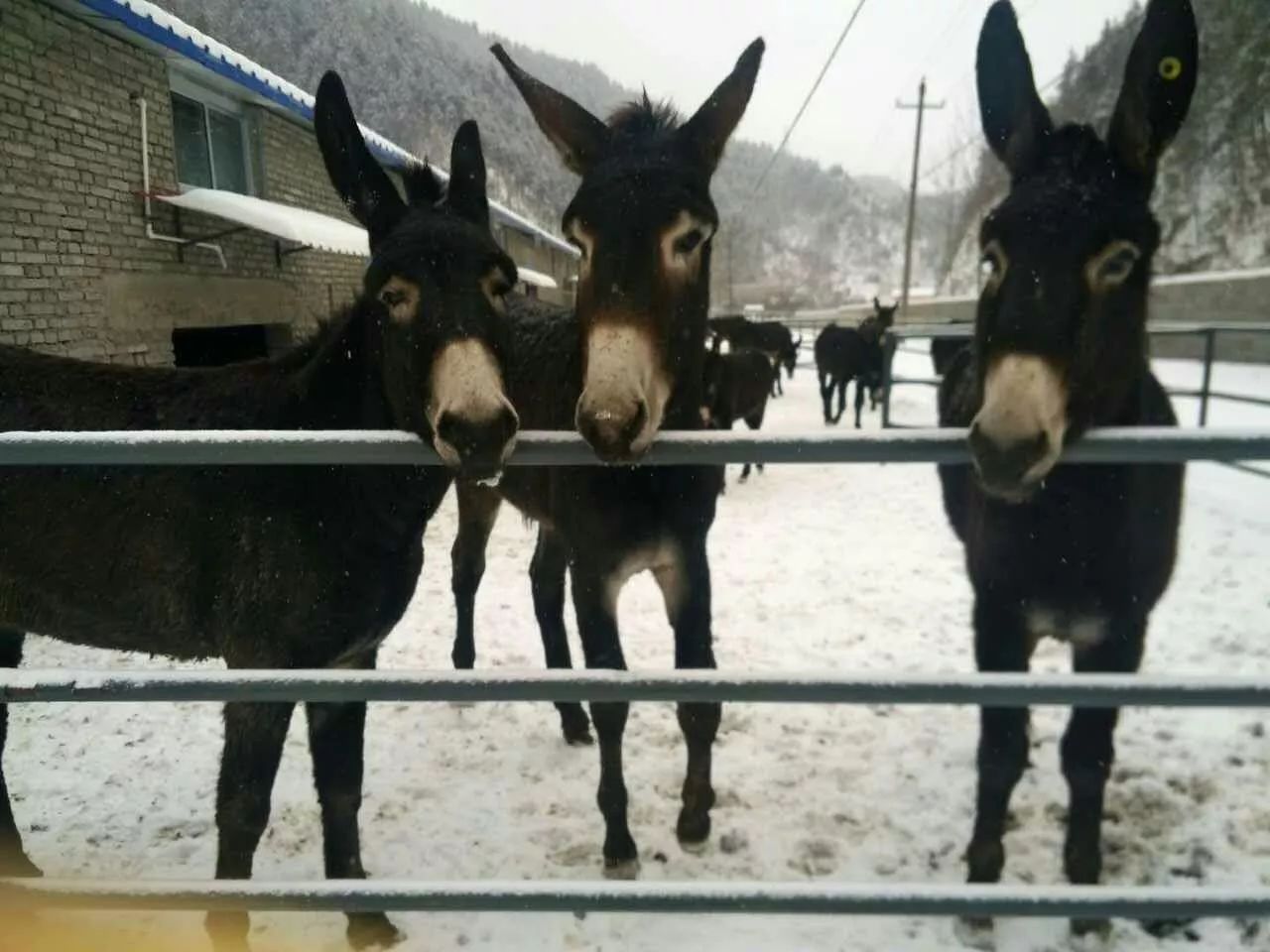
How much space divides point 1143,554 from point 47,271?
27.9 feet

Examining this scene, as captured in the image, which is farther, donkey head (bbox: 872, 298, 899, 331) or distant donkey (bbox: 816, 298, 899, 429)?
donkey head (bbox: 872, 298, 899, 331)

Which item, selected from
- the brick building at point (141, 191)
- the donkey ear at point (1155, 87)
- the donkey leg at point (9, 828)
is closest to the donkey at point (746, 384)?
the brick building at point (141, 191)

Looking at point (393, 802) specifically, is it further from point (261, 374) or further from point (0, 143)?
point (0, 143)

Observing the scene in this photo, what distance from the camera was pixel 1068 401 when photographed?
5.56 ft

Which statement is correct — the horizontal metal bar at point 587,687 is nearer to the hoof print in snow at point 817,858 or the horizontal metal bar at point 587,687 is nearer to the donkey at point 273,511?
the donkey at point 273,511

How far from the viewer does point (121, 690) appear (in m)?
1.54

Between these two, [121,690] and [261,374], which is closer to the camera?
[121,690]

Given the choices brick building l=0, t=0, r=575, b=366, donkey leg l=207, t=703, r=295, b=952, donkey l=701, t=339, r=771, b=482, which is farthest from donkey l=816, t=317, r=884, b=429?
donkey leg l=207, t=703, r=295, b=952

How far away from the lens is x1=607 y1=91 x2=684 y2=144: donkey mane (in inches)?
96.3

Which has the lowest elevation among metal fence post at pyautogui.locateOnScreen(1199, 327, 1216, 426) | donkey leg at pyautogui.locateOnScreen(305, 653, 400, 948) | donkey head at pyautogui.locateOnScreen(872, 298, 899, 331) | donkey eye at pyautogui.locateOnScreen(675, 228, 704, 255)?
donkey leg at pyautogui.locateOnScreen(305, 653, 400, 948)

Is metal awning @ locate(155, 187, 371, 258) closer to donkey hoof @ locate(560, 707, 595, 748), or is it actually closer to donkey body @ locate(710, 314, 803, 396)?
donkey hoof @ locate(560, 707, 595, 748)

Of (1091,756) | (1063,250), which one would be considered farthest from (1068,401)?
(1091,756)

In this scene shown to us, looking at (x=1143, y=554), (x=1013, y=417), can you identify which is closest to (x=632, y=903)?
(x=1013, y=417)

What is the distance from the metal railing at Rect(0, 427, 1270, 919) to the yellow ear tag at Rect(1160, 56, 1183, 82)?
39.2 inches
